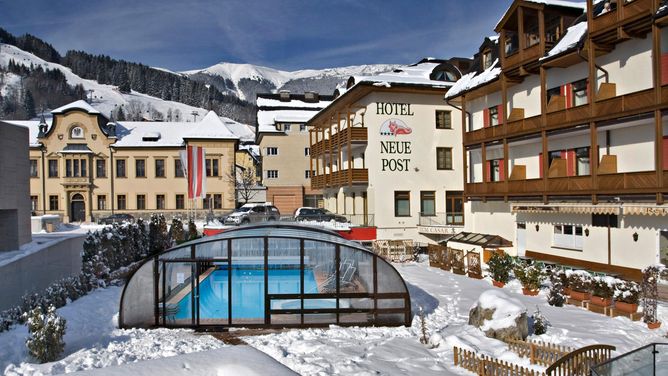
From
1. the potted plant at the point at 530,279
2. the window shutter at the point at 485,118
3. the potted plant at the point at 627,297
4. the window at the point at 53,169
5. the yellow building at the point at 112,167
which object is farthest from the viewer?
Answer: the window at the point at 53,169

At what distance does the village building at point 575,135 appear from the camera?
17.5 m

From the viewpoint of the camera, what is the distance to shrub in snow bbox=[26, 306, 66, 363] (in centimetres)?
1009

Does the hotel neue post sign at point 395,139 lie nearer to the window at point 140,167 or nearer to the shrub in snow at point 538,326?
the shrub in snow at point 538,326

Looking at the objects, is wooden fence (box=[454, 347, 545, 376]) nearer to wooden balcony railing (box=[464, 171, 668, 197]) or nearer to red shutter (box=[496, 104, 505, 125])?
wooden balcony railing (box=[464, 171, 668, 197])

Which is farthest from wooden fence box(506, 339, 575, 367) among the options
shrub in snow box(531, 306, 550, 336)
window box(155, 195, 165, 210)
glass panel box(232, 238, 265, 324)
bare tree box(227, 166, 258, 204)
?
bare tree box(227, 166, 258, 204)

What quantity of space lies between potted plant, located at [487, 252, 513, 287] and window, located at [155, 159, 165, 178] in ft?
129

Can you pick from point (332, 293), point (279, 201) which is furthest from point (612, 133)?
point (279, 201)

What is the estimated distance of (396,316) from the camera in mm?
14070

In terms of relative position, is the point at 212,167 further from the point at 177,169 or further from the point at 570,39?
the point at 570,39

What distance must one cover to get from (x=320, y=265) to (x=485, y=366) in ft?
19.1

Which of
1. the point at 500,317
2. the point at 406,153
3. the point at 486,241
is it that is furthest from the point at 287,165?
the point at 500,317

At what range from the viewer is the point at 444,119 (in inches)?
1334

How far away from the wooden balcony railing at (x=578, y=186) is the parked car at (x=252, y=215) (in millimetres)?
16574

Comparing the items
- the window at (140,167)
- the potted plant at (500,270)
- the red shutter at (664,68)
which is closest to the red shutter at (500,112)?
the red shutter at (664,68)
